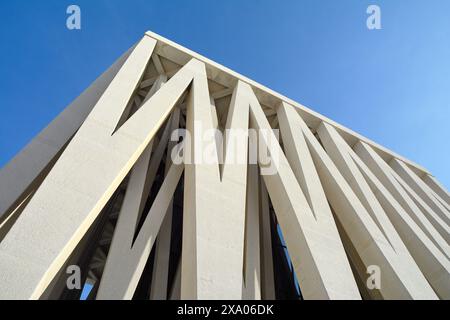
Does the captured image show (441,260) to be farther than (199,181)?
Yes

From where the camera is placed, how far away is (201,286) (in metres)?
4.65

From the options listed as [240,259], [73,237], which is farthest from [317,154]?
[73,237]

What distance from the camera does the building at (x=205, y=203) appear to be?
16.2 ft

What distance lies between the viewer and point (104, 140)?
20.2ft

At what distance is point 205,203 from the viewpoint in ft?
19.5

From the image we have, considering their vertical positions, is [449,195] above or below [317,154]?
above

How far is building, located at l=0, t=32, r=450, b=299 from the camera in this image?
4.95 m

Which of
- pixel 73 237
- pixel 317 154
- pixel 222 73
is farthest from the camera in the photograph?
pixel 222 73
